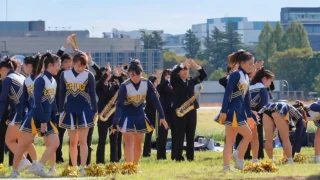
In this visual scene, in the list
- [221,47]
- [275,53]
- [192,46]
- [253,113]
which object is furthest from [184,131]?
[192,46]

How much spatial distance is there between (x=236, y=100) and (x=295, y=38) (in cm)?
10442

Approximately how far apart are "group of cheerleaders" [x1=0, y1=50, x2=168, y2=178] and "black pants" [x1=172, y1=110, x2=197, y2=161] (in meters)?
3.86

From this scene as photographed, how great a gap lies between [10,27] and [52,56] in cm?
12403

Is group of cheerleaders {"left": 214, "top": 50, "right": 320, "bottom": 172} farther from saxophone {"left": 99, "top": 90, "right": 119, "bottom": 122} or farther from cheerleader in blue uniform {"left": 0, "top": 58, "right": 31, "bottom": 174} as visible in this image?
cheerleader in blue uniform {"left": 0, "top": 58, "right": 31, "bottom": 174}

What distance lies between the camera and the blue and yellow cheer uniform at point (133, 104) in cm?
1609

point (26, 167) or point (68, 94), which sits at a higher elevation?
point (68, 94)

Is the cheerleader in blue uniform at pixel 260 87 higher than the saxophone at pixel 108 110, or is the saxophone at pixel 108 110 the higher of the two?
the cheerleader in blue uniform at pixel 260 87

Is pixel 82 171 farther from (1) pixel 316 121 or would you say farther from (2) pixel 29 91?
(1) pixel 316 121

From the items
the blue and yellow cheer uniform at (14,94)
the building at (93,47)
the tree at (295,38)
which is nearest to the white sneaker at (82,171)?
the blue and yellow cheer uniform at (14,94)

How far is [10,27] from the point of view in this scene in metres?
138

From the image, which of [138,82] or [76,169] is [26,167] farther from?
[138,82]

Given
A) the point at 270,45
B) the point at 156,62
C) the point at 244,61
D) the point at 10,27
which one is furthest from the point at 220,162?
the point at 10,27

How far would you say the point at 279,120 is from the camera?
18328mm

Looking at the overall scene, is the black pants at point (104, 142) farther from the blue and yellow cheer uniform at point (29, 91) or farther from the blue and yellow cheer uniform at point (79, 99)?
the blue and yellow cheer uniform at point (79, 99)
